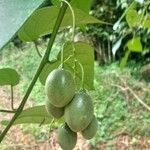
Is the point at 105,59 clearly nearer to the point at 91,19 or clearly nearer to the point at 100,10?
the point at 100,10

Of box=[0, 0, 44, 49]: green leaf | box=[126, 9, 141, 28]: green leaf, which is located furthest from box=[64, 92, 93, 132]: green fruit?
box=[126, 9, 141, 28]: green leaf

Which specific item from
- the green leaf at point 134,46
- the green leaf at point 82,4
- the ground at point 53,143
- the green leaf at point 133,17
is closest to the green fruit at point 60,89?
the green leaf at point 82,4

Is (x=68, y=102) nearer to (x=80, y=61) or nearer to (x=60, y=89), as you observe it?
(x=60, y=89)

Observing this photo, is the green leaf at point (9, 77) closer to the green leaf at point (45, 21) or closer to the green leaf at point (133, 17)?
the green leaf at point (45, 21)

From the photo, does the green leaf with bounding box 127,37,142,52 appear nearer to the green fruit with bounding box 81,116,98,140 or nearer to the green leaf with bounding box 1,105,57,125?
the green leaf with bounding box 1,105,57,125

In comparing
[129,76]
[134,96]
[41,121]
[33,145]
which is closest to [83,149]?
[33,145]

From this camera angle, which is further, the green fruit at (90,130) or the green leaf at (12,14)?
the green fruit at (90,130)

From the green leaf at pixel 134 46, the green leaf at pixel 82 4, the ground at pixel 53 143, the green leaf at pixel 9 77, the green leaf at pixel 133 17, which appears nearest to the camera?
the green leaf at pixel 9 77
